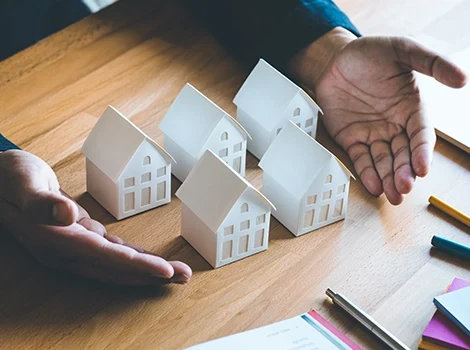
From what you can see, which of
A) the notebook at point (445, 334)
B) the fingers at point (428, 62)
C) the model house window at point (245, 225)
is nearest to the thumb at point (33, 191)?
the model house window at point (245, 225)

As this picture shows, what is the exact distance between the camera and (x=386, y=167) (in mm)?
1263

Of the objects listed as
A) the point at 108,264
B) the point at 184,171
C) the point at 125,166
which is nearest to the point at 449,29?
the point at 184,171

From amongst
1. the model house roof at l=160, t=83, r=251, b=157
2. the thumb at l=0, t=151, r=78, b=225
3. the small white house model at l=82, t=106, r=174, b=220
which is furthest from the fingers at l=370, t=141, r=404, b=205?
the thumb at l=0, t=151, r=78, b=225

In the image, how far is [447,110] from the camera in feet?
4.68

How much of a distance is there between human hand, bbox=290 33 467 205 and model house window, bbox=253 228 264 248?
0.21 meters

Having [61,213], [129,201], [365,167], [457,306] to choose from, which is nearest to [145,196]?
[129,201]

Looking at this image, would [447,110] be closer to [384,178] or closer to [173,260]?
[384,178]

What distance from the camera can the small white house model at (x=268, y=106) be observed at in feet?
4.12

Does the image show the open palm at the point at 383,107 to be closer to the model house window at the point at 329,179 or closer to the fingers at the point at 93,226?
the model house window at the point at 329,179

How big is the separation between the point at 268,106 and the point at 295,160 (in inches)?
6.2

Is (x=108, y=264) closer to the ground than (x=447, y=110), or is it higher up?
closer to the ground

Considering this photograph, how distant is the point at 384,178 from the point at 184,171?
0.29 m

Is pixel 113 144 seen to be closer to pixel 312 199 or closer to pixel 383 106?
pixel 312 199

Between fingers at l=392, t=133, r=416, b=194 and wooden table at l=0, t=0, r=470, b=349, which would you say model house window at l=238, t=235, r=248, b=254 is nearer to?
wooden table at l=0, t=0, r=470, b=349
